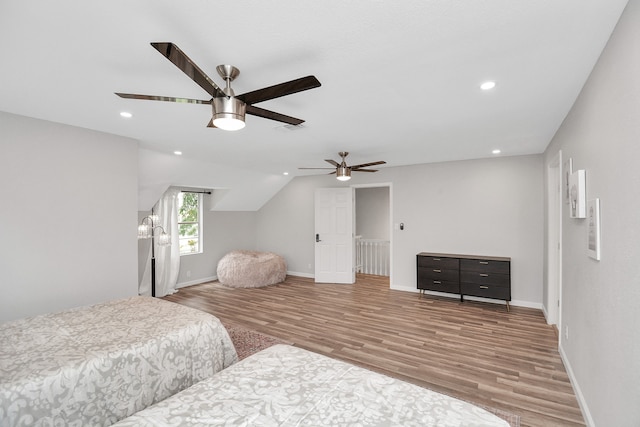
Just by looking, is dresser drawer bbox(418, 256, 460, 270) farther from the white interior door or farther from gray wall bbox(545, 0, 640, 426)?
gray wall bbox(545, 0, 640, 426)

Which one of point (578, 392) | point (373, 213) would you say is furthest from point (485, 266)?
point (373, 213)

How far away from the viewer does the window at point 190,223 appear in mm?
6273

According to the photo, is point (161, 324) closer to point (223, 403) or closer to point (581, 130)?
point (223, 403)

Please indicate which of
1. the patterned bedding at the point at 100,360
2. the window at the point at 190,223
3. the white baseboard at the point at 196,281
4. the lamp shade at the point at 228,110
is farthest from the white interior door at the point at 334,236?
the lamp shade at the point at 228,110

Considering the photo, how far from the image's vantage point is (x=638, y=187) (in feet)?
4.26

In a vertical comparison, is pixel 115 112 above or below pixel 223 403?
above

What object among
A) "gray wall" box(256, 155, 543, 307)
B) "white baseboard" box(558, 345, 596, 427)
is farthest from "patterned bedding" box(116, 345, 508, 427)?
"gray wall" box(256, 155, 543, 307)

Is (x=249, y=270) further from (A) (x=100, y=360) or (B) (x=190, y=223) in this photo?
(A) (x=100, y=360)

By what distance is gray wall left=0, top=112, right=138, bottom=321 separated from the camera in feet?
9.14

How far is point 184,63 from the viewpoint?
1.38 metres

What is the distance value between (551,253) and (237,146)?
4.51 m

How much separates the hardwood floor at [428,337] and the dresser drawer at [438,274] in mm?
385

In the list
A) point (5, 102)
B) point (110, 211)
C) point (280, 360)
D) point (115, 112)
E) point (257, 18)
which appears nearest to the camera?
point (257, 18)

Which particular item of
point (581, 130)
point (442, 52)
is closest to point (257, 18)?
point (442, 52)
